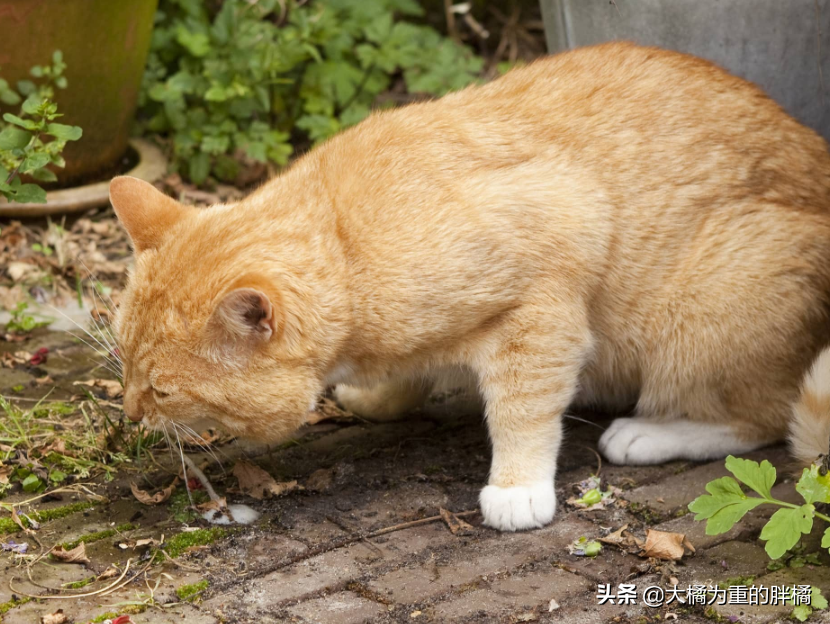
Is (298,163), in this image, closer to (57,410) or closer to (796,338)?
(57,410)

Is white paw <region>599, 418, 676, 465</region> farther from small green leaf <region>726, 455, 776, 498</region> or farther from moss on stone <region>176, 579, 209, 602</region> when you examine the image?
moss on stone <region>176, 579, 209, 602</region>

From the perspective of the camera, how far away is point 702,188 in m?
3.45

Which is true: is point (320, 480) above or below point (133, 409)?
below

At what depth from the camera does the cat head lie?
2.87 metres

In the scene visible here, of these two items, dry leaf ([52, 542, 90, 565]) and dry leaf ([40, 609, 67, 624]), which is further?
dry leaf ([52, 542, 90, 565])

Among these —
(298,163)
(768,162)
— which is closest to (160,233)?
(298,163)

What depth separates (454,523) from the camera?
3.21m

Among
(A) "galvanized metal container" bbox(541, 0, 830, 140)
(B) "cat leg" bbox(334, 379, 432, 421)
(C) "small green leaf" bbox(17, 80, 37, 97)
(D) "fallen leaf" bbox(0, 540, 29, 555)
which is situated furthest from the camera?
(C) "small green leaf" bbox(17, 80, 37, 97)

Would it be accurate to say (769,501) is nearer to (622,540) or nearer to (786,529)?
(786,529)

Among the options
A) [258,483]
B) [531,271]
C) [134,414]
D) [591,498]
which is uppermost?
[531,271]

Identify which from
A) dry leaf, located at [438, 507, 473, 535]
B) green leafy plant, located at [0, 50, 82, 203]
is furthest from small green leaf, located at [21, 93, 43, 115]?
dry leaf, located at [438, 507, 473, 535]

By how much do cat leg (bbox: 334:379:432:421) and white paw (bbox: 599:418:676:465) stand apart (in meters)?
0.71

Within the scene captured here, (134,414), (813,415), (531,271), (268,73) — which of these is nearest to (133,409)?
(134,414)

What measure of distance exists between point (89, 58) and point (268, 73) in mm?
945
